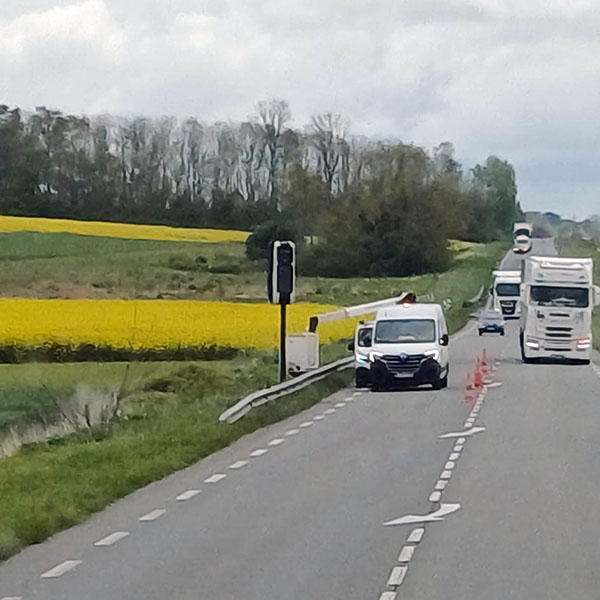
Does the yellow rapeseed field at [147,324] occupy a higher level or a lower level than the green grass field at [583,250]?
lower

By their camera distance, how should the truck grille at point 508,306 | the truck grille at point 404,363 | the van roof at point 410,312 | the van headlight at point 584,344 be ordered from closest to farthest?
the truck grille at point 404,363
the van roof at point 410,312
the van headlight at point 584,344
the truck grille at point 508,306

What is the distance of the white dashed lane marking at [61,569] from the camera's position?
11.7 meters

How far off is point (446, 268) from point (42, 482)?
94967 millimetres

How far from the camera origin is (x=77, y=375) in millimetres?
40719

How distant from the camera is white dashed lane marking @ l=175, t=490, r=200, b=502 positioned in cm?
1674

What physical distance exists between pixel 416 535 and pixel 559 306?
35579mm

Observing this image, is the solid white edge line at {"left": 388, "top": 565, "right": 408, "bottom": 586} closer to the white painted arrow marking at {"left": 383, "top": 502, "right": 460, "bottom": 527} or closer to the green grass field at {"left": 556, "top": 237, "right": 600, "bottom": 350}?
the white painted arrow marking at {"left": 383, "top": 502, "right": 460, "bottom": 527}

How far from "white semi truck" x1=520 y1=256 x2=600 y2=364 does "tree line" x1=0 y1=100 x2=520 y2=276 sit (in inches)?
1679

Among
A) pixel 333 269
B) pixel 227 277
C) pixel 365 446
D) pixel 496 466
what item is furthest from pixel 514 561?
pixel 333 269

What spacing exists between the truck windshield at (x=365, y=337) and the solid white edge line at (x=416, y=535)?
77.9 feet

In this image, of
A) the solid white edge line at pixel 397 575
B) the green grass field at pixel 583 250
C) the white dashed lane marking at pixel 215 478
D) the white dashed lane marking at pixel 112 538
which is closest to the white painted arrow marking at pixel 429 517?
the white dashed lane marking at pixel 112 538

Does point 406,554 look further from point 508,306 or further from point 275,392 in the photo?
point 508,306

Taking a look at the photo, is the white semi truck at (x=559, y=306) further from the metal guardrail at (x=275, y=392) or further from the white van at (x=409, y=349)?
the white van at (x=409, y=349)

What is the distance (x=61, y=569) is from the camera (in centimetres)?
1202
